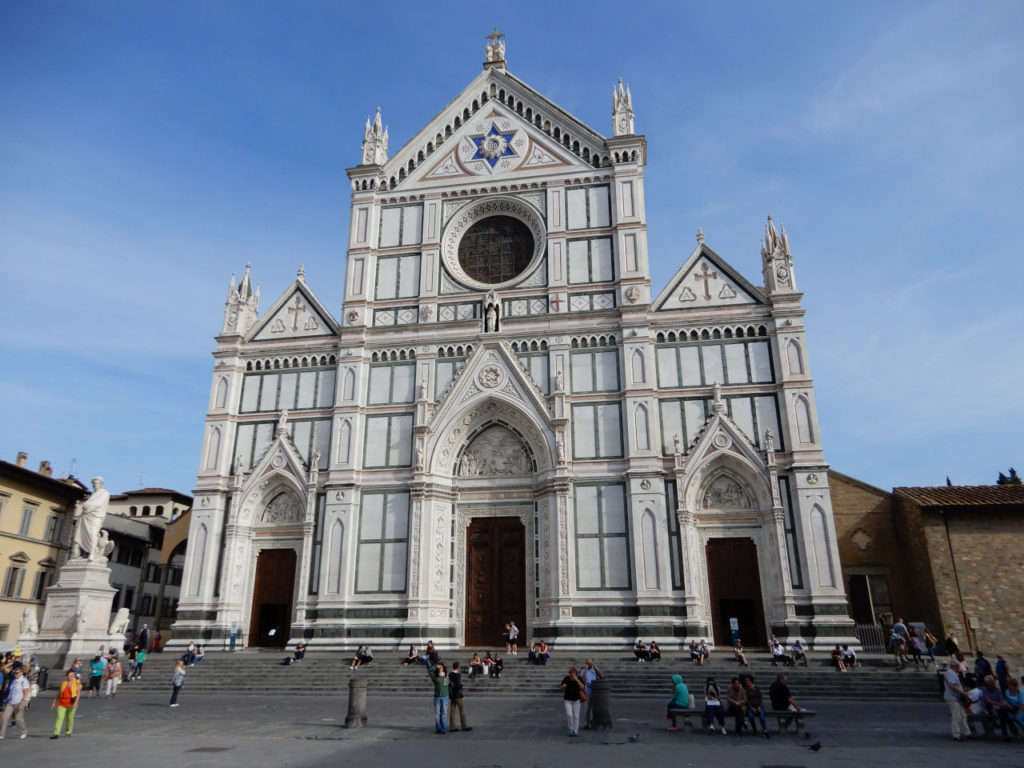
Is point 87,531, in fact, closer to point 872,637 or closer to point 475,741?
point 475,741

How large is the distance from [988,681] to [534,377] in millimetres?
17421

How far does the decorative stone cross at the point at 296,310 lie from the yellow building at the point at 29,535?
13448 mm

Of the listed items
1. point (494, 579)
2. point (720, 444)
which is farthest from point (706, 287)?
point (494, 579)

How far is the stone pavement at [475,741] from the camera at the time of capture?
35.5 feet

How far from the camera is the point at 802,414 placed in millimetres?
25625

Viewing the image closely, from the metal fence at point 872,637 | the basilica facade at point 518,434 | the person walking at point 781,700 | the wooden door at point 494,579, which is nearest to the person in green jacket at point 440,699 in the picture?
the person walking at point 781,700

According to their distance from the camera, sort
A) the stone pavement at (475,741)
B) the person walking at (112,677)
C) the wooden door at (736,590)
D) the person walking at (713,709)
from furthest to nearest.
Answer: the wooden door at (736,590) → the person walking at (112,677) → the person walking at (713,709) → the stone pavement at (475,741)

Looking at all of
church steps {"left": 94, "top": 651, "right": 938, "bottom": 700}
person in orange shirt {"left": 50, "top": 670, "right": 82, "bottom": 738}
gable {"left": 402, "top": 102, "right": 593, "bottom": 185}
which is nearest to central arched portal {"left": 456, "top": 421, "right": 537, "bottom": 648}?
church steps {"left": 94, "top": 651, "right": 938, "bottom": 700}

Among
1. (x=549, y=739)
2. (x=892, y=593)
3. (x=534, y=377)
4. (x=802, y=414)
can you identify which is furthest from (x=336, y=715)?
(x=892, y=593)

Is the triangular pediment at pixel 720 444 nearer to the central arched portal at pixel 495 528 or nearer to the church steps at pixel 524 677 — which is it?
the central arched portal at pixel 495 528

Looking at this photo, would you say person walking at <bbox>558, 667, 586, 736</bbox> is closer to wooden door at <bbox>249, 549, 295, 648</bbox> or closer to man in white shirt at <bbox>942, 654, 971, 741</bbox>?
man in white shirt at <bbox>942, 654, 971, 741</bbox>

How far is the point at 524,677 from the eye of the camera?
2097 centimetres

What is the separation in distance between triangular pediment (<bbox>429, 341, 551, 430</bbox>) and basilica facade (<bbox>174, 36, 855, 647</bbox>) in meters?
0.09

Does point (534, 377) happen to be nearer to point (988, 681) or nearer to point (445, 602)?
point (445, 602)
